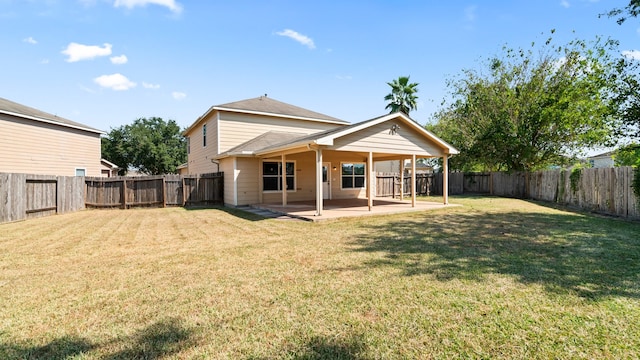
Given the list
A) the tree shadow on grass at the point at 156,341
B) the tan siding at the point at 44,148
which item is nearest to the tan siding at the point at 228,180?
the tan siding at the point at 44,148

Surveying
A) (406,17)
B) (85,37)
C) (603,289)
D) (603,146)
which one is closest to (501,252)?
(603,289)

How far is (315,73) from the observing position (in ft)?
49.1

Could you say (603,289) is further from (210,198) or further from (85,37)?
(85,37)

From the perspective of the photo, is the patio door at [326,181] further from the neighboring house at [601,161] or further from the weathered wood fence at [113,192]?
the neighboring house at [601,161]

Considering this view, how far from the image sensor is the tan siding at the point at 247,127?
1422 centimetres

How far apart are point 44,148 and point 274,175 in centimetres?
1258

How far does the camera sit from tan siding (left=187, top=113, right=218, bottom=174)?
14855 mm

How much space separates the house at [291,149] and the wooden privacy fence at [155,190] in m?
0.93

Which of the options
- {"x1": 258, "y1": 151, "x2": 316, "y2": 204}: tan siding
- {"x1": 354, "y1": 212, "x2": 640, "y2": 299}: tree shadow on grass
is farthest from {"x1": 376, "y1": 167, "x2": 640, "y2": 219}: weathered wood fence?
{"x1": 258, "y1": 151, "x2": 316, "y2": 204}: tan siding

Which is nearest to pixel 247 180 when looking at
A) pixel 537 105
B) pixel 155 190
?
pixel 155 190

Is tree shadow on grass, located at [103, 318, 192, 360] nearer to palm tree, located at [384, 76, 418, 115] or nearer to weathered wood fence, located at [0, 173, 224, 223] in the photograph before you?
weathered wood fence, located at [0, 173, 224, 223]

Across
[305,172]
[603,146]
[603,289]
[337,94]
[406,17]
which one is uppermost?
[406,17]

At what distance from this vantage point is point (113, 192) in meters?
13.3

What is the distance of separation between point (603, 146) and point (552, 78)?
4.78 metres
